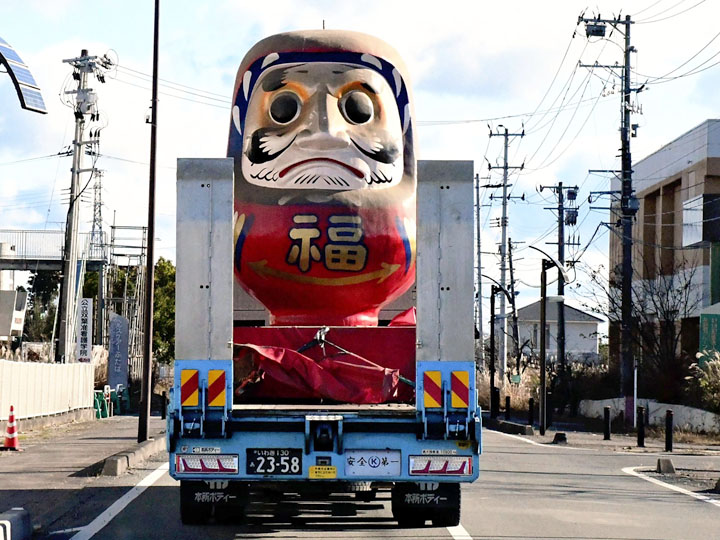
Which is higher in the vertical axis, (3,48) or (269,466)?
(3,48)

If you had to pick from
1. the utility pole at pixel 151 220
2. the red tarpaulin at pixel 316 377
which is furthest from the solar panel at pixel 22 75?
the utility pole at pixel 151 220

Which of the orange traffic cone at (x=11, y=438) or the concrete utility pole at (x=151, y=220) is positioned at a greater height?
the concrete utility pole at (x=151, y=220)

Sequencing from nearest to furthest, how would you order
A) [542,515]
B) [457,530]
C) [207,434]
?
[207,434] < [457,530] < [542,515]

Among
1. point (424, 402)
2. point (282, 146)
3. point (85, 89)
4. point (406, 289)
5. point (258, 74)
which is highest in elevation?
point (85, 89)

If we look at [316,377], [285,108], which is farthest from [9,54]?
[316,377]

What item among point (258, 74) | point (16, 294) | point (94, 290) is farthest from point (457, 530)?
point (94, 290)

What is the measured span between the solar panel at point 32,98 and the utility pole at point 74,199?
23817 millimetres

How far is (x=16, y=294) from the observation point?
147ft

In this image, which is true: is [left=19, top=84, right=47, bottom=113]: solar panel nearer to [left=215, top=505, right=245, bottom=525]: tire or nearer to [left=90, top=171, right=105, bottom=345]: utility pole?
[left=215, top=505, right=245, bottom=525]: tire

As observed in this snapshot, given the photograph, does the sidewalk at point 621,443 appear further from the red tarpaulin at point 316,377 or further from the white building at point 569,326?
the white building at point 569,326

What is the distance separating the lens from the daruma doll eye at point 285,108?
14.0m

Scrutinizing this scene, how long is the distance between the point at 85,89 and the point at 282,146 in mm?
29217

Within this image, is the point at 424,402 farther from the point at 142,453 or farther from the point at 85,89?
the point at 85,89

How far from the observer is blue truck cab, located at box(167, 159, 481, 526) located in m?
9.59
